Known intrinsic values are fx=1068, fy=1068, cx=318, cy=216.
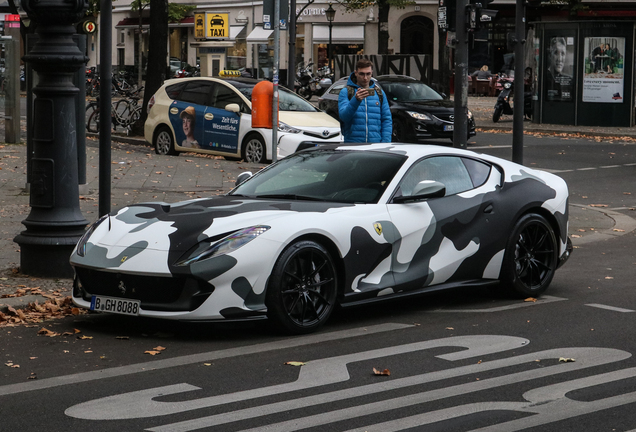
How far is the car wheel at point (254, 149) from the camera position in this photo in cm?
1825

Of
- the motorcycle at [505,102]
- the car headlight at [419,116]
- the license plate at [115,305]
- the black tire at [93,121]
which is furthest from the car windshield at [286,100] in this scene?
the license plate at [115,305]

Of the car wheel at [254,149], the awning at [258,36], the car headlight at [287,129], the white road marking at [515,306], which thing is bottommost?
the white road marking at [515,306]

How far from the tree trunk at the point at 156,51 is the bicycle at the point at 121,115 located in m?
0.58

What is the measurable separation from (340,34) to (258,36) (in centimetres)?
530

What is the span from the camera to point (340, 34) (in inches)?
2376

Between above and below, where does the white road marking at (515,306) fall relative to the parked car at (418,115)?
below

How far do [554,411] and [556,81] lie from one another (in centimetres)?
2553

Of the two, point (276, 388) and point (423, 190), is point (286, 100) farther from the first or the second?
point (276, 388)

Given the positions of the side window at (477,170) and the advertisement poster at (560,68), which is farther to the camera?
the advertisement poster at (560,68)

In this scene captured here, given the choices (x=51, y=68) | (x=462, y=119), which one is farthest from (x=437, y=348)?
(x=462, y=119)

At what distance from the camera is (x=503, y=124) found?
30.6 m

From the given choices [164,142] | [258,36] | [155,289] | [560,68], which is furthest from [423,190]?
[258,36]

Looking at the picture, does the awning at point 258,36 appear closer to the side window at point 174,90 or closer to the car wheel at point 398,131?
the car wheel at point 398,131

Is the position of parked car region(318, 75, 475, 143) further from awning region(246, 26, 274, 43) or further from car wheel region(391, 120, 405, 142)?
awning region(246, 26, 274, 43)
